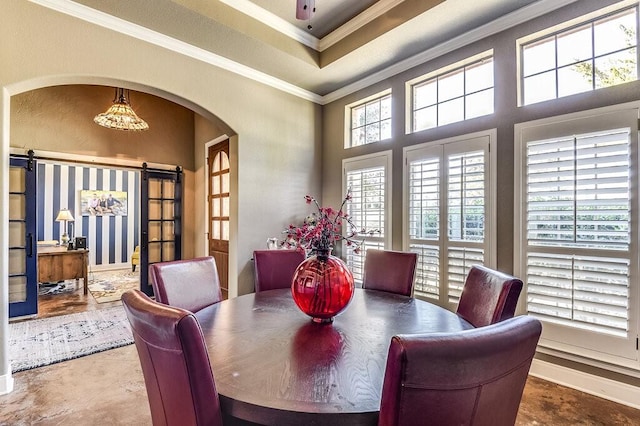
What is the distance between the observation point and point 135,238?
8.60 meters

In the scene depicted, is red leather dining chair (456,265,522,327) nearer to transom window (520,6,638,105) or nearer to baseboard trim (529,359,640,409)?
baseboard trim (529,359,640,409)

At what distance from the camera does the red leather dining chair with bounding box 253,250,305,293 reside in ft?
8.47

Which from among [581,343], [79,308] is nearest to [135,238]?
[79,308]

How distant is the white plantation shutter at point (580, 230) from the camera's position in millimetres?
2168

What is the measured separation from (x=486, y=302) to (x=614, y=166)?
1540 mm

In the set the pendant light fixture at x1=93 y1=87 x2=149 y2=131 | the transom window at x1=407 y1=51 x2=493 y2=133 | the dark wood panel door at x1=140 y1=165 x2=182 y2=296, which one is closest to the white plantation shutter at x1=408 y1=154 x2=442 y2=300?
the transom window at x1=407 y1=51 x2=493 y2=133

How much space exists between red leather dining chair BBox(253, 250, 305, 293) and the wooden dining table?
596mm

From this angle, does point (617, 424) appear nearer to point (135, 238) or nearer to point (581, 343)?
point (581, 343)

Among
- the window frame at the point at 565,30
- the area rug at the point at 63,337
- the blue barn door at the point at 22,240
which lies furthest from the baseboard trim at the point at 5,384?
the window frame at the point at 565,30

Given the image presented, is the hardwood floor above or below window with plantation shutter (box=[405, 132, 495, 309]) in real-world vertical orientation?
below

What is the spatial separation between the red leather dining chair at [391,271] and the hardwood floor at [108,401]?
3.56ft

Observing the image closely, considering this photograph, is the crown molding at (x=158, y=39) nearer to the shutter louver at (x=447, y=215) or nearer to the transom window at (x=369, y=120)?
the transom window at (x=369, y=120)

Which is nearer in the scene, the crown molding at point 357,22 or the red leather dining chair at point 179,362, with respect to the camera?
the red leather dining chair at point 179,362

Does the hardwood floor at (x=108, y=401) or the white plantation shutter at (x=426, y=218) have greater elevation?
the white plantation shutter at (x=426, y=218)
